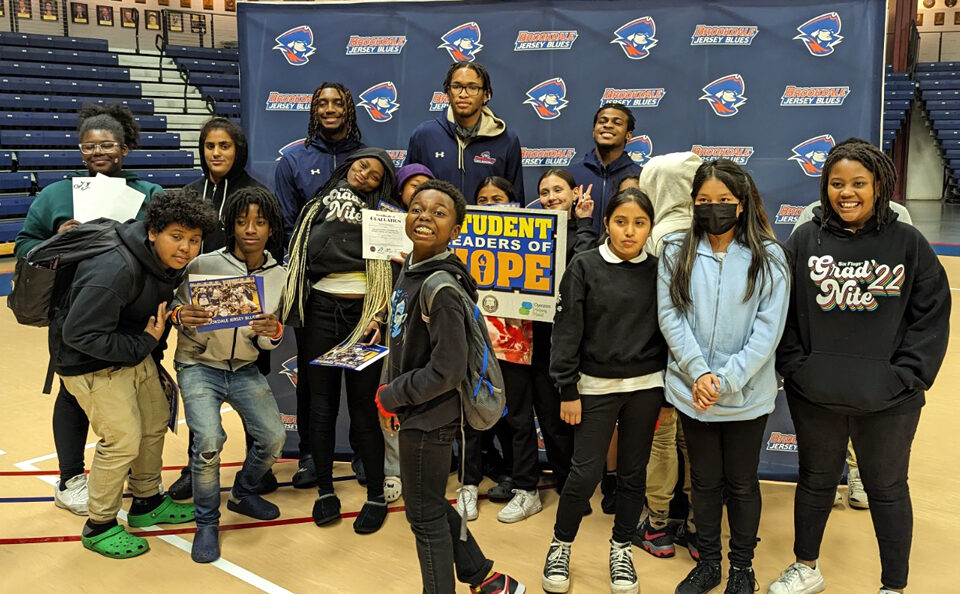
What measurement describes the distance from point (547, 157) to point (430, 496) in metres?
2.44

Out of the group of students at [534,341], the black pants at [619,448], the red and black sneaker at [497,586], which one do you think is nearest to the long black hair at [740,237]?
the group of students at [534,341]

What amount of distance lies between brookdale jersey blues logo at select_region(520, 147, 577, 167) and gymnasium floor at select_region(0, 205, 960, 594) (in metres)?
1.84

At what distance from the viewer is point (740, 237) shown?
2.82 meters

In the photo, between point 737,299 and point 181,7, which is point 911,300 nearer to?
point 737,299

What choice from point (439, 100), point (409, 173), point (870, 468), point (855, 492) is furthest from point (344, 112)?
point (855, 492)

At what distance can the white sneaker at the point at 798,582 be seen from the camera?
2.96 metres

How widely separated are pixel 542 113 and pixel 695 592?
2.67 m

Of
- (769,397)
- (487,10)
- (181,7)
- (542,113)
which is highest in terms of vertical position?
(181,7)

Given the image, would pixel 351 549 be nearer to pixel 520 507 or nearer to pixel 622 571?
pixel 520 507

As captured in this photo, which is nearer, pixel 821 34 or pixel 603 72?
pixel 821 34

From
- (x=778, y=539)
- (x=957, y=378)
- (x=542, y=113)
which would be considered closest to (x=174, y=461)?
(x=542, y=113)

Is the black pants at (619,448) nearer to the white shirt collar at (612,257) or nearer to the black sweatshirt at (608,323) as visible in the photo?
the black sweatshirt at (608,323)

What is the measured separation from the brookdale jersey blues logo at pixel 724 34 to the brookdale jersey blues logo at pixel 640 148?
559mm

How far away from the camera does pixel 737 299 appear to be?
2766 millimetres
